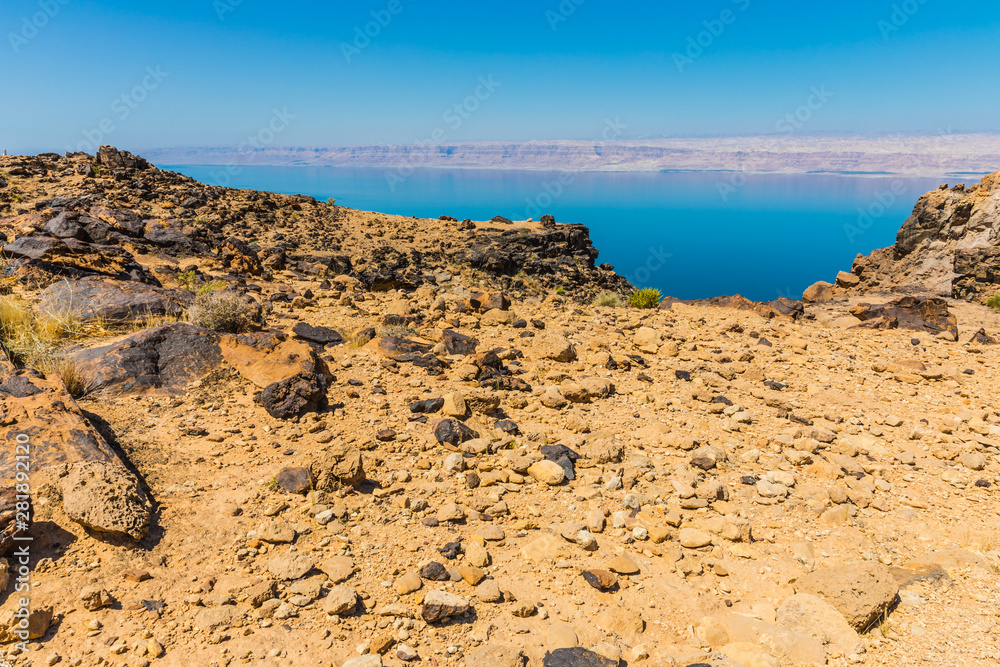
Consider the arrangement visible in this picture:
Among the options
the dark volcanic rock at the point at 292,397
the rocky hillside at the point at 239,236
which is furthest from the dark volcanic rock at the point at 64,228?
the dark volcanic rock at the point at 292,397

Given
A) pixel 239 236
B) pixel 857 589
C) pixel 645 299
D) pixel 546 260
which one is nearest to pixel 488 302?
pixel 645 299

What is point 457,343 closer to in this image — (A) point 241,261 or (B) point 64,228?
(A) point 241,261

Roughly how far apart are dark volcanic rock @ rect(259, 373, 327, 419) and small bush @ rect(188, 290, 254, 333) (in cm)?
170

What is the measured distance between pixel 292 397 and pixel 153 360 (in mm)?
1634

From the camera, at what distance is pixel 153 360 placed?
5.21 metres

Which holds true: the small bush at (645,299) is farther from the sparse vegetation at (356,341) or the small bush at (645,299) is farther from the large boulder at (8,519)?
the large boulder at (8,519)

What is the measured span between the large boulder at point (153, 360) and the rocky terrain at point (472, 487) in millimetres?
31

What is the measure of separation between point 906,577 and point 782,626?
1.13m

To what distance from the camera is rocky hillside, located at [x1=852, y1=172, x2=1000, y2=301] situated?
1284 cm

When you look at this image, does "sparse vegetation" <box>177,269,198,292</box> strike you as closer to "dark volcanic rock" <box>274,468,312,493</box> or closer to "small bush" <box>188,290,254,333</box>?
"small bush" <box>188,290,254,333</box>

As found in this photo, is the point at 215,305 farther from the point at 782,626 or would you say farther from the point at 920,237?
the point at 920,237

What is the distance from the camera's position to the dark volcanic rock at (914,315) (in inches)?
365

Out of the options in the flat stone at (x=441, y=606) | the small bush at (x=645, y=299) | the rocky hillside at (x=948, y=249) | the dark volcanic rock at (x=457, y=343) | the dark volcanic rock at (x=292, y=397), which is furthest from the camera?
the rocky hillside at (x=948, y=249)

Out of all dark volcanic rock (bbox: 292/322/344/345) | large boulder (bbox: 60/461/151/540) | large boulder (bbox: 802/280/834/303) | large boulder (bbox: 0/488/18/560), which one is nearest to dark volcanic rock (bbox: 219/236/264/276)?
dark volcanic rock (bbox: 292/322/344/345)
